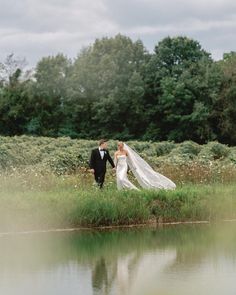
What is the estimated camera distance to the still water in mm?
10297

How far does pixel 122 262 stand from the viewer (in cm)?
1287

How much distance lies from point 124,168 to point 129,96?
1575 inches

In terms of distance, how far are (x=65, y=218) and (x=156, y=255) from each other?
14.4ft

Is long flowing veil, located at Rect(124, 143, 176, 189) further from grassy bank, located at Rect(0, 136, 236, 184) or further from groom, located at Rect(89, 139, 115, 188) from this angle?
groom, located at Rect(89, 139, 115, 188)

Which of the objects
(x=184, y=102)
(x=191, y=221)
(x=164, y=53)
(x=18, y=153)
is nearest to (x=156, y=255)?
(x=191, y=221)

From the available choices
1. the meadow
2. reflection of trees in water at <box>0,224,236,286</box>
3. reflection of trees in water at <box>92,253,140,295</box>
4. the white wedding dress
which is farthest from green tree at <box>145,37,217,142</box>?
reflection of trees in water at <box>92,253,140,295</box>

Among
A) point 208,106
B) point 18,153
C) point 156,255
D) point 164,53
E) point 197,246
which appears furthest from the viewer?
point 164,53

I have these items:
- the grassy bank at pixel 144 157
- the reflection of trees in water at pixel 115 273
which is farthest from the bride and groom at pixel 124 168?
the reflection of trees in water at pixel 115 273

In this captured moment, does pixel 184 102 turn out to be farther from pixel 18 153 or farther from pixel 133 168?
pixel 133 168

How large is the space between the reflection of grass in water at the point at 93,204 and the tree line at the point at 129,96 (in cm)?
3769

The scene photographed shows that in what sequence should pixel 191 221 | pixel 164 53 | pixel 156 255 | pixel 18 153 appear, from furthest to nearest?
1. pixel 164 53
2. pixel 18 153
3. pixel 191 221
4. pixel 156 255

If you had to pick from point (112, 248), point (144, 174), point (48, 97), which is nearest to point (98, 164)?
point (144, 174)

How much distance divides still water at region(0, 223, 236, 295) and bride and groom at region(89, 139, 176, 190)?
12.0 feet

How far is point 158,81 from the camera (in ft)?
207
